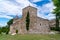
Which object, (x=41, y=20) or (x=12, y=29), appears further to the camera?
(x=12, y=29)

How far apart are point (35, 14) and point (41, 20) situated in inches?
113

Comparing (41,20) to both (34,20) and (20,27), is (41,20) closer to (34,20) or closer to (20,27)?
(34,20)

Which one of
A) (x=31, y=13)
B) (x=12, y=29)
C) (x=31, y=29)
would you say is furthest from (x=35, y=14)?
(x=12, y=29)

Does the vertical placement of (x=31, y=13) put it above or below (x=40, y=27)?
above

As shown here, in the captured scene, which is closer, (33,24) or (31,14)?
(33,24)

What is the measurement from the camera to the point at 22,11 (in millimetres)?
58219

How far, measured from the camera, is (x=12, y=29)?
58.6 metres

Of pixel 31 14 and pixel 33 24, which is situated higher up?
pixel 31 14

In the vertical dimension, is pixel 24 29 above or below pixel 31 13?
below

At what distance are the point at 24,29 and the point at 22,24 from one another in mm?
1753

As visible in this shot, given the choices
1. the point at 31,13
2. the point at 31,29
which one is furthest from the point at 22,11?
the point at 31,29

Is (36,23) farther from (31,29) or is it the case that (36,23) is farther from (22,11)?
(22,11)

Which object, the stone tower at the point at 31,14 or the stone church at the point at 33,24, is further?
the stone tower at the point at 31,14

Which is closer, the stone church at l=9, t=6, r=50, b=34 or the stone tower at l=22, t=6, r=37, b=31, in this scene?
the stone church at l=9, t=6, r=50, b=34
